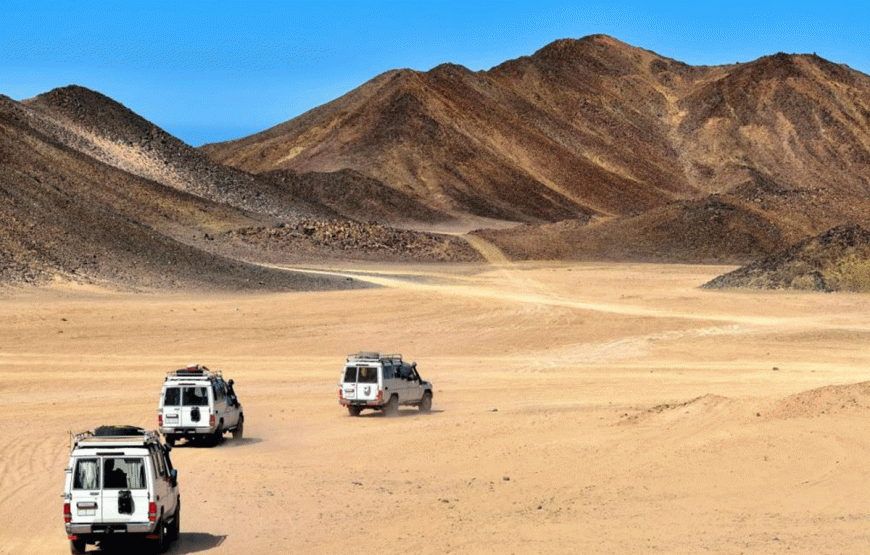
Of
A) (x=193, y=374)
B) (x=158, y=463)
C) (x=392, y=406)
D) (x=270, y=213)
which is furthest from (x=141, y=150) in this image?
(x=158, y=463)

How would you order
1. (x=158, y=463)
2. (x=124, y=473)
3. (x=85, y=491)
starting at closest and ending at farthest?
1. (x=85, y=491)
2. (x=124, y=473)
3. (x=158, y=463)

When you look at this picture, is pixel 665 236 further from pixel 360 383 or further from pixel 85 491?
pixel 85 491

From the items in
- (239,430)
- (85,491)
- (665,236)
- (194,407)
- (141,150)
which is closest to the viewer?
(85,491)

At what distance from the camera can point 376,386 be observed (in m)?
36.6

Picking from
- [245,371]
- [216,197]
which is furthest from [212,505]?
[216,197]

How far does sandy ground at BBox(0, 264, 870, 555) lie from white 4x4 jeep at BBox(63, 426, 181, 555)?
161cm

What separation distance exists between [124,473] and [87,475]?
45 centimetres

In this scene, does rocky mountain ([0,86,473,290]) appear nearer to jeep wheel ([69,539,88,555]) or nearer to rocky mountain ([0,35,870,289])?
rocky mountain ([0,35,870,289])

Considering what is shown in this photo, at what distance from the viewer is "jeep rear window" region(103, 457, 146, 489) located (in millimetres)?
18891

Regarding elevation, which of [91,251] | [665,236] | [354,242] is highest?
[665,236]

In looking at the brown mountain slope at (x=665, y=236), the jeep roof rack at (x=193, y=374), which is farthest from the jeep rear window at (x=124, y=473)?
the brown mountain slope at (x=665, y=236)

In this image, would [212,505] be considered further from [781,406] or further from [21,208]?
[21,208]

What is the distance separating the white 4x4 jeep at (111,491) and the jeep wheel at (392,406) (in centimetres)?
1804

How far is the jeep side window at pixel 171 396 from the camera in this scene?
30.4 m
